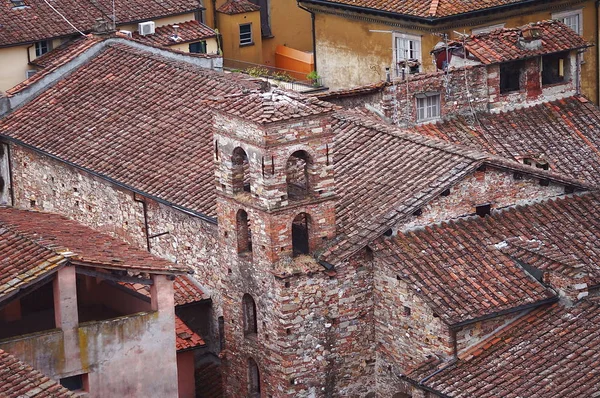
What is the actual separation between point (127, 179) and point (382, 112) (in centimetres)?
642

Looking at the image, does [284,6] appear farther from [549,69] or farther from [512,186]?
[512,186]

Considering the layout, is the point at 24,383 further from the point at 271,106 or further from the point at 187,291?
the point at 187,291

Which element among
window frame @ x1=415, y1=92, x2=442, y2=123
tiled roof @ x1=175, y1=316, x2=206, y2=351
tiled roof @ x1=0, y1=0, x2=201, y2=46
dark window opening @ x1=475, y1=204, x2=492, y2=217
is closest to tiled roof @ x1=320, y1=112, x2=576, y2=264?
dark window opening @ x1=475, y1=204, x2=492, y2=217

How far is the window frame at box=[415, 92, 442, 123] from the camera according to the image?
1583 inches

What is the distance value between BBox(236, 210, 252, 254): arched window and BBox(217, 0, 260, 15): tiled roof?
2204 cm

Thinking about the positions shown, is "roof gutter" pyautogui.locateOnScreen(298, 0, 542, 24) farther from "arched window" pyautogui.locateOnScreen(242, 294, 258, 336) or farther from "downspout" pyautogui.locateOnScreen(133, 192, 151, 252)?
"arched window" pyautogui.locateOnScreen(242, 294, 258, 336)

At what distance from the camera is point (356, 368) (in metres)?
33.8

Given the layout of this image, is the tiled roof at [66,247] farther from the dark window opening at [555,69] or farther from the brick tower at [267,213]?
the dark window opening at [555,69]

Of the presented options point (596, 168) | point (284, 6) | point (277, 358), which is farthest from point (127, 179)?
point (284, 6)

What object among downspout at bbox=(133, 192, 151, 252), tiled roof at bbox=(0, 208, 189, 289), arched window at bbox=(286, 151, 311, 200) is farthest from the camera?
downspout at bbox=(133, 192, 151, 252)

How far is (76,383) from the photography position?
104ft

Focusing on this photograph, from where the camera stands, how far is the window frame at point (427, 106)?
4022 cm

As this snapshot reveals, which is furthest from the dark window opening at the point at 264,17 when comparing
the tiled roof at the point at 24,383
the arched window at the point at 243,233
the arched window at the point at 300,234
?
the tiled roof at the point at 24,383

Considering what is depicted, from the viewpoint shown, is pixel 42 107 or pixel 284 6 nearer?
pixel 42 107
